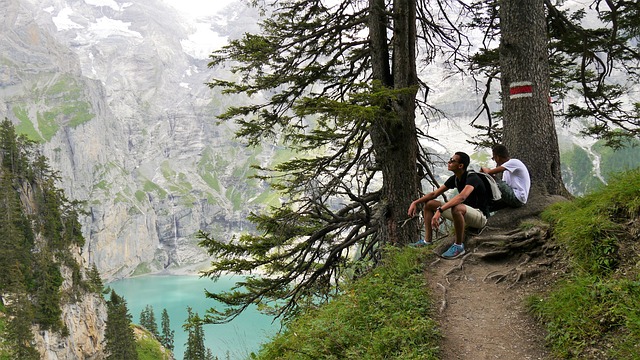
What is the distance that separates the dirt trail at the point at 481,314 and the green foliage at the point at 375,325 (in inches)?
6.6

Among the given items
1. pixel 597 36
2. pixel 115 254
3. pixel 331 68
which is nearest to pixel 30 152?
pixel 331 68

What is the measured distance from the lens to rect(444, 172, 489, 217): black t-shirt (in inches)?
230

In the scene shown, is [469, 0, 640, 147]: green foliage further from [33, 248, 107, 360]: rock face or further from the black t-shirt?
[33, 248, 107, 360]: rock face

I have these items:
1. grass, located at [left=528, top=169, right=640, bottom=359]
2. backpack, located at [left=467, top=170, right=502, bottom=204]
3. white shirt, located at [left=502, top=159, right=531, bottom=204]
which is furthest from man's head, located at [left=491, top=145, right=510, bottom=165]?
grass, located at [left=528, top=169, right=640, bottom=359]

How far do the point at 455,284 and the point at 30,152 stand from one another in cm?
6904

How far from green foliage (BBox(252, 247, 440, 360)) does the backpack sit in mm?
1491

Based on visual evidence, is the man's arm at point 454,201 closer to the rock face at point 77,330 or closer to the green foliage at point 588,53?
the green foliage at point 588,53

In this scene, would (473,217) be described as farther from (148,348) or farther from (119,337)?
(148,348)

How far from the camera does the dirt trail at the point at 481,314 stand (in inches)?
145

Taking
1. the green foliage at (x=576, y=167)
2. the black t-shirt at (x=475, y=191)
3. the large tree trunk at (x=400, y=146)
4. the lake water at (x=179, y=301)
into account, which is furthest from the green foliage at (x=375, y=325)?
the green foliage at (x=576, y=167)

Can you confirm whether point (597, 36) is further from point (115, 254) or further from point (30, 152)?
point (115, 254)

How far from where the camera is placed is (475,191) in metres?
5.91

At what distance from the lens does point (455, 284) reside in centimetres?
495

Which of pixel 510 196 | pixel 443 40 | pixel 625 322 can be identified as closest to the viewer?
pixel 625 322
